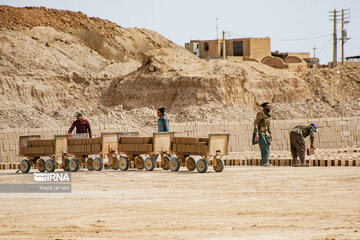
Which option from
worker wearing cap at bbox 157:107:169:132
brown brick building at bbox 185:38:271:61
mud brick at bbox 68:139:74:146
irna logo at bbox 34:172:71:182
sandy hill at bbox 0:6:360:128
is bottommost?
irna logo at bbox 34:172:71:182

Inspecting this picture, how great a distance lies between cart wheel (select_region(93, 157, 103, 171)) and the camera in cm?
1191

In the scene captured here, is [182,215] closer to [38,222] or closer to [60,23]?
[38,222]

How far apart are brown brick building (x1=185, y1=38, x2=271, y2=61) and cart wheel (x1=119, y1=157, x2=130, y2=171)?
126 ft

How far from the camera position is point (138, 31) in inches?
2224

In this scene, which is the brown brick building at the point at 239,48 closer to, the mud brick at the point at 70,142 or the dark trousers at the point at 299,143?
the dark trousers at the point at 299,143

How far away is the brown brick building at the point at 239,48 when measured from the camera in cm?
4984

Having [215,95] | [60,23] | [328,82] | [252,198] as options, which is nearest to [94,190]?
[252,198]

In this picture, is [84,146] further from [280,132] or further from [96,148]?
[280,132]

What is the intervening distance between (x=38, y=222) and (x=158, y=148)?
5.95 metres

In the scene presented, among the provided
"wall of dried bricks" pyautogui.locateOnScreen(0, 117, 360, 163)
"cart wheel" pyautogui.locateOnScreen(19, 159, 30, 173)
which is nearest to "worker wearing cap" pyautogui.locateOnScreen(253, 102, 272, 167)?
"cart wheel" pyautogui.locateOnScreen(19, 159, 30, 173)

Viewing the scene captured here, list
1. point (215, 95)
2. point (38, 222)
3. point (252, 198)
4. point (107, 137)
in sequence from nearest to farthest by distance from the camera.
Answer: point (38, 222) → point (252, 198) → point (107, 137) → point (215, 95)

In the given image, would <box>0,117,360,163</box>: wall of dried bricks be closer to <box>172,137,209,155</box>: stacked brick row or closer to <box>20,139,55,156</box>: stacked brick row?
<box>20,139,55,156</box>: stacked brick row

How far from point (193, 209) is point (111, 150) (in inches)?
235

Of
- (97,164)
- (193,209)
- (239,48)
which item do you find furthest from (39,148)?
(239,48)
